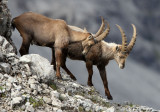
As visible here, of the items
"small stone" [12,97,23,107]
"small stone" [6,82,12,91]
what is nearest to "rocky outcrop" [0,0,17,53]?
"small stone" [6,82,12,91]

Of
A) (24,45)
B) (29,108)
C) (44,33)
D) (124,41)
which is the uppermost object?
(124,41)

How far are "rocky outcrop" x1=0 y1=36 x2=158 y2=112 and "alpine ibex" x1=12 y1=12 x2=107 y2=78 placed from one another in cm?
161

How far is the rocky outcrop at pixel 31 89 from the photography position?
6.68 m

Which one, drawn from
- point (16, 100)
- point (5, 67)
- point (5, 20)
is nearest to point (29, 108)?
point (16, 100)

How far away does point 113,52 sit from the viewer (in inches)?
546

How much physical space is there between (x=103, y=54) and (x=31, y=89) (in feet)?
22.6

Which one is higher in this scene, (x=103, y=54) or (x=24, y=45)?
(x=24, y=45)

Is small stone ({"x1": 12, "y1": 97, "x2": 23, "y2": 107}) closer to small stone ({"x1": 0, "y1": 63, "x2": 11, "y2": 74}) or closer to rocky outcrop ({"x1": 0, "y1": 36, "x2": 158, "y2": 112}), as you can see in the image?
rocky outcrop ({"x1": 0, "y1": 36, "x2": 158, "y2": 112})

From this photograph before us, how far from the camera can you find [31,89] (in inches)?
297

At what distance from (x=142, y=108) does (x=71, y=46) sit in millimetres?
4822

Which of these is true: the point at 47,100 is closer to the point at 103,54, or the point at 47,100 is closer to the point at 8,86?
the point at 8,86

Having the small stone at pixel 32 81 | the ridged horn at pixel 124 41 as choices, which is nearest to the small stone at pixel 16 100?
the small stone at pixel 32 81

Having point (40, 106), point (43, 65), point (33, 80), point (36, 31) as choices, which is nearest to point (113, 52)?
point (36, 31)

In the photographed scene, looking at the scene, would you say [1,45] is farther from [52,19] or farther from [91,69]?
[91,69]
